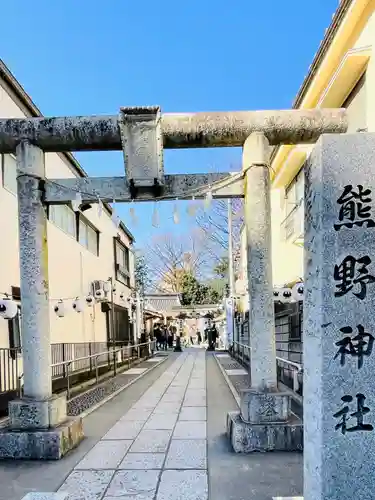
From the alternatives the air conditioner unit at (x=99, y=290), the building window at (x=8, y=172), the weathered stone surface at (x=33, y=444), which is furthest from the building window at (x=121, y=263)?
the weathered stone surface at (x=33, y=444)

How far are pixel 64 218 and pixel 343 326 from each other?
12281 mm

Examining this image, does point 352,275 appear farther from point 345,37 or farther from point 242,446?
point 345,37

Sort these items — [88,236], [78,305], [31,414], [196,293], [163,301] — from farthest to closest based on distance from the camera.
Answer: [196,293] → [163,301] → [88,236] → [78,305] → [31,414]

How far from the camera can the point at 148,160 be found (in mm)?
5801

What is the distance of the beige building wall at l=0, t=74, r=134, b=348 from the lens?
31.3ft

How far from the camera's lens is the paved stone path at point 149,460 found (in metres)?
4.38

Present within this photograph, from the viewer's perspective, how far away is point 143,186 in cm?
589

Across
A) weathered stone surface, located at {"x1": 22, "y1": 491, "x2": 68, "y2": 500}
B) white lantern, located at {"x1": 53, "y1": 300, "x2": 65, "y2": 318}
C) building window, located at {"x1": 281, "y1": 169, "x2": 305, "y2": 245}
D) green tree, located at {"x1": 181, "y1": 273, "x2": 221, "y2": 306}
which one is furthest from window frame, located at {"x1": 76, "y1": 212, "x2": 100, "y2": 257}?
green tree, located at {"x1": 181, "y1": 273, "x2": 221, "y2": 306}

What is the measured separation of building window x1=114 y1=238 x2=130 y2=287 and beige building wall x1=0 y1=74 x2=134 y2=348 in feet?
1.79

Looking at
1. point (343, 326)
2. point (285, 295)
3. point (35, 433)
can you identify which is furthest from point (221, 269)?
point (343, 326)

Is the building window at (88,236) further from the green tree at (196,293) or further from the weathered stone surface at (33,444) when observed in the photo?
the green tree at (196,293)

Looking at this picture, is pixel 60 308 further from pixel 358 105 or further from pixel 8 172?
pixel 358 105

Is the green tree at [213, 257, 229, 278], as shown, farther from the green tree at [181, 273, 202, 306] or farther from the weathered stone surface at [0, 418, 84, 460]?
the weathered stone surface at [0, 418, 84, 460]

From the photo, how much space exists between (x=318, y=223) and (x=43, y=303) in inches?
158
